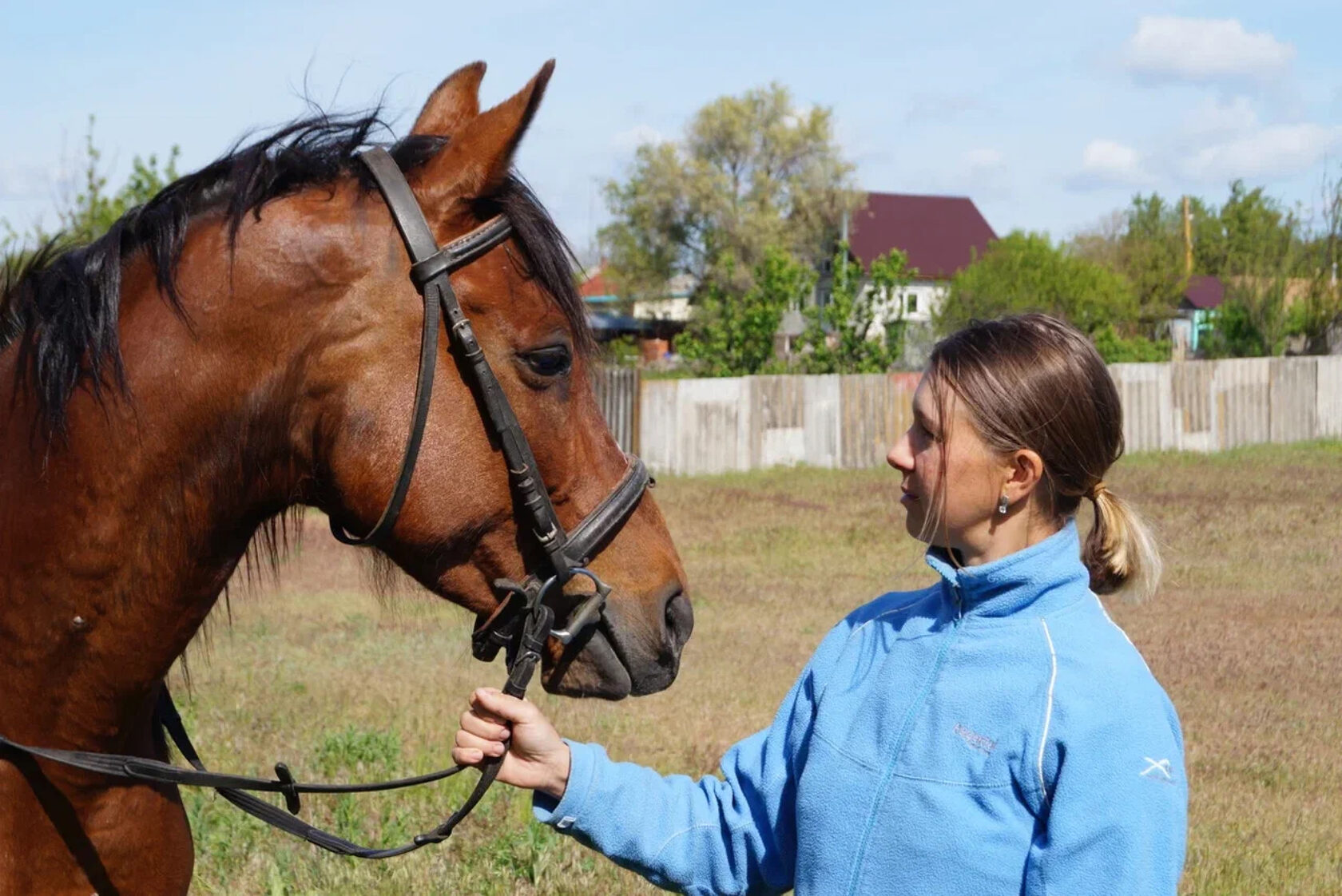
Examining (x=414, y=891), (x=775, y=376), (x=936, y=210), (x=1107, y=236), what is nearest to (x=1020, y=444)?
(x=414, y=891)

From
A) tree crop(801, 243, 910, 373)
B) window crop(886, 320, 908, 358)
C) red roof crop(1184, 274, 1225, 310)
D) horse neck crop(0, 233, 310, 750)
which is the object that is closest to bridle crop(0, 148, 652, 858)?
horse neck crop(0, 233, 310, 750)

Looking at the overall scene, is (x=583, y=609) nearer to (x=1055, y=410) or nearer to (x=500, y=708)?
(x=500, y=708)

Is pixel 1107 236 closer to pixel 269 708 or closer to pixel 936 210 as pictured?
pixel 936 210

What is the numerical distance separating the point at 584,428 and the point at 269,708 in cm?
475

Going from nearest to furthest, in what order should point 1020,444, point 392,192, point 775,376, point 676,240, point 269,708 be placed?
point 1020,444, point 392,192, point 269,708, point 775,376, point 676,240

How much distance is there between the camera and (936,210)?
214 ft

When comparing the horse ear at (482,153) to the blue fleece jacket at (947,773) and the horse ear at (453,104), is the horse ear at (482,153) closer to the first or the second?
the horse ear at (453,104)

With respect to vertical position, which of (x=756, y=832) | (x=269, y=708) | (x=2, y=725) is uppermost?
(x=2, y=725)

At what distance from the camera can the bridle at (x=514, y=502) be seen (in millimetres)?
2170

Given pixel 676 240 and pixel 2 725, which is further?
pixel 676 240

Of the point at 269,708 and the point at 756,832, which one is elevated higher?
the point at 756,832

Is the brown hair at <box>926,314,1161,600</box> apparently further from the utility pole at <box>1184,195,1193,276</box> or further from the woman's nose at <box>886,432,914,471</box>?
the utility pole at <box>1184,195,1193,276</box>

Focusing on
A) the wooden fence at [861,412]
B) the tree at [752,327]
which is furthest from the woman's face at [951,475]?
the tree at [752,327]

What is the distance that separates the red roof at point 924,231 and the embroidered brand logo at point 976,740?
190 ft
